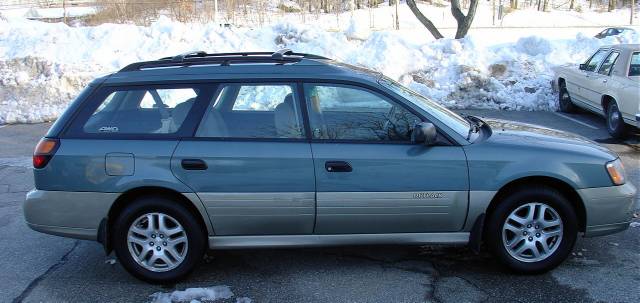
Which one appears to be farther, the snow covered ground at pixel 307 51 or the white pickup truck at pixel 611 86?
the snow covered ground at pixel 307 51

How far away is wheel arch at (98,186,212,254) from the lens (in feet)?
13.3

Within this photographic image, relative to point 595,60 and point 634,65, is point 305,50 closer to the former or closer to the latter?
point 595,60

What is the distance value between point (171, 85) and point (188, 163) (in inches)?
25.9

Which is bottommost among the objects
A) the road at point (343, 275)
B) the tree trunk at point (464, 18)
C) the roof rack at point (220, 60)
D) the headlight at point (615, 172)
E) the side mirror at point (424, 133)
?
the road at point (343, 275)

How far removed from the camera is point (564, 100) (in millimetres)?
11148

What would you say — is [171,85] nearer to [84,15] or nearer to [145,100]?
[145,100]

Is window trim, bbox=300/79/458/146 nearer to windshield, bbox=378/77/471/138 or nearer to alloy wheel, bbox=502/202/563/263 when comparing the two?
windshield, bbox=378/77/471/138

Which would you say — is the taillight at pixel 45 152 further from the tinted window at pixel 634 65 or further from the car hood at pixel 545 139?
the tinted window at pixel 634 65

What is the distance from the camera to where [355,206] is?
3.97m

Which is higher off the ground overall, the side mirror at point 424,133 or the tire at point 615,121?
the side mirror at point 424,133

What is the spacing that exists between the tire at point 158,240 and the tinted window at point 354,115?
1.16 meters

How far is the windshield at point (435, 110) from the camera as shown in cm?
420

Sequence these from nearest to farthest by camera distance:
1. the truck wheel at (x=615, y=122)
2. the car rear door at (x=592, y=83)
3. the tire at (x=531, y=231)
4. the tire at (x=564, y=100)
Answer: the tire at (x=531, y=231) < the truck wheel at (x=615, y=122) < the car rear door at (x=592, y=83) < the tire at (x=564, y=100)

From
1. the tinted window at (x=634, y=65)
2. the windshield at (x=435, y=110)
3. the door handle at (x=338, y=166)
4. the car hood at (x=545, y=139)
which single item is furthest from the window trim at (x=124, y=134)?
the tinted window at (x=634, y=65)
